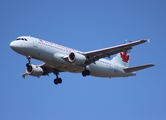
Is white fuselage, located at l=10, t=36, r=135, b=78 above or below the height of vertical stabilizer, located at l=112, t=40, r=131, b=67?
below

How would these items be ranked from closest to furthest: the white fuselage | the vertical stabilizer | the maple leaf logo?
1. the white fuselage
2. the vertical stabilizer
3. the maple leaf logo

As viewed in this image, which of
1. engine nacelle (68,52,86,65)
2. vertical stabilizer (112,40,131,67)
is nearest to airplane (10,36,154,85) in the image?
engine nacelle (68,52,86,65)

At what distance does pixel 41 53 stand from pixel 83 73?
7.43 metres

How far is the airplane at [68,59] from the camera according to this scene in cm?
4888

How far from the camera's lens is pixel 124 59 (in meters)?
63.5

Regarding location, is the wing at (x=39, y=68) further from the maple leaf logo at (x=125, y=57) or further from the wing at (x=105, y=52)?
the maple leaf logo at (x=125, y=57)

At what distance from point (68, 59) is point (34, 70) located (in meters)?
6.54

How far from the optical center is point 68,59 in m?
50.4

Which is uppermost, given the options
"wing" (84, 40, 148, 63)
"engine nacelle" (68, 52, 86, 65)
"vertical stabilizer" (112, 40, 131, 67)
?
"vertical stabilizer" (112, 40, 131, 67)

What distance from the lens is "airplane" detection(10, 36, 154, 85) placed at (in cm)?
4888

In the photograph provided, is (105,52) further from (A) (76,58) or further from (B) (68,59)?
(B) (68,59)

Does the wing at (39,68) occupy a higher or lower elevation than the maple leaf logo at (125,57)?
lower

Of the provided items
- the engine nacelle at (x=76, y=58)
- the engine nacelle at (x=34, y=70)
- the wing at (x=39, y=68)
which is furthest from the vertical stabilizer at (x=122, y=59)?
the engine nacelle at (x=34, y=70)

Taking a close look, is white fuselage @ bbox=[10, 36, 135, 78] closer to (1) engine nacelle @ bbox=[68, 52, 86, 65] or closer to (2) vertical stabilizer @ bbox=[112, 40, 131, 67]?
(1) engine nacelle @ bbox=[68, 52, 86, 65]
